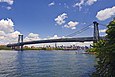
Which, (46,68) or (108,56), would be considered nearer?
(108,56)

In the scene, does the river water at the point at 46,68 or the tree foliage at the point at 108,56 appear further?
the river water at the point at 46,68

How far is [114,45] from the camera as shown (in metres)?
18.2

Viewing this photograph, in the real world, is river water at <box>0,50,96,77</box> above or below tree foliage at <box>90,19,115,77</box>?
below

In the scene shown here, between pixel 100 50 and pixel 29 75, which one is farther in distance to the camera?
pixel 29 75

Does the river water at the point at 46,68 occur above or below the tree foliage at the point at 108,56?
below

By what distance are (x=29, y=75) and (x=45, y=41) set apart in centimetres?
11931

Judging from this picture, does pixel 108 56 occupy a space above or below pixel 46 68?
above

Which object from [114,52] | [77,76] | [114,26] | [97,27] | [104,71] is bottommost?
[77,76]

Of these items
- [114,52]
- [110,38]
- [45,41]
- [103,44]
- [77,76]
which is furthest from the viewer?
[45,41]

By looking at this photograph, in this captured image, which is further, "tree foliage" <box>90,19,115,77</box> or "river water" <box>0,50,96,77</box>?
"river water" <box>0,50,96,77</box>

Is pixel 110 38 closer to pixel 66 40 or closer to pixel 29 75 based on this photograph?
pixel 29 75

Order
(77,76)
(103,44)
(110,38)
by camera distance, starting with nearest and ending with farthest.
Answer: (110,38) → (103,44) → (77,76)

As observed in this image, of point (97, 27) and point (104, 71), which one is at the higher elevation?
point (97, 27)

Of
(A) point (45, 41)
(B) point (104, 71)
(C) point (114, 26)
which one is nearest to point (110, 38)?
(C) point (114, 26)
